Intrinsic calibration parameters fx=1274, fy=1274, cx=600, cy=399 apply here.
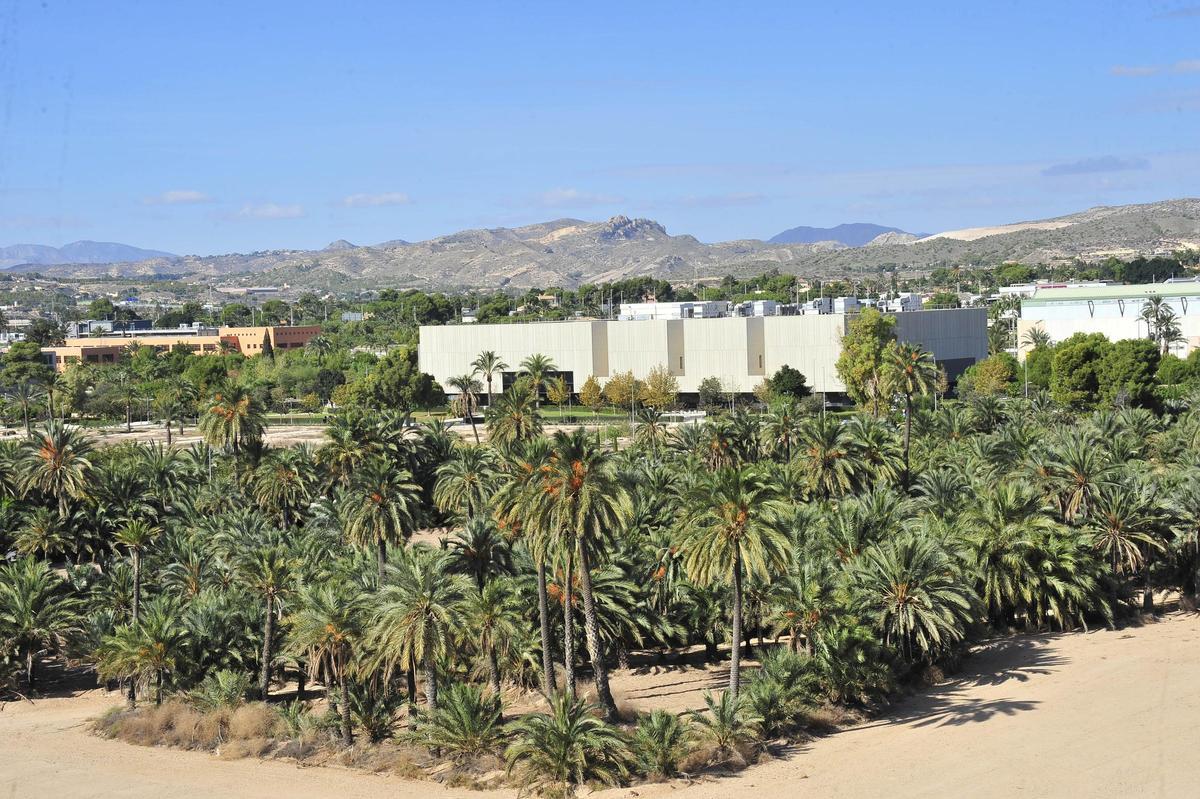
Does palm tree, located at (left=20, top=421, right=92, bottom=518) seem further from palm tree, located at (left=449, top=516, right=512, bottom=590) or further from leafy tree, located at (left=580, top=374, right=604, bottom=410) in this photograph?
leafy tree, located at (left=580, top=374, right=604, bottom=410)

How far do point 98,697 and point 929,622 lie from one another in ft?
90.5

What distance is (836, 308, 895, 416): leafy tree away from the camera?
9788 centimetres

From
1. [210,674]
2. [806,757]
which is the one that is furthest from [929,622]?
[210,674]

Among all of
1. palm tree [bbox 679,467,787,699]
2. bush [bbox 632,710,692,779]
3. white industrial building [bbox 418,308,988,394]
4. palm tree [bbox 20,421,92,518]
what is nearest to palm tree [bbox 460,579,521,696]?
bush [bbox 632,710,692,779]

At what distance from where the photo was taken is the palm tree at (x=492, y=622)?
120 feet

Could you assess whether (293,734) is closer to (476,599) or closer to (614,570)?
(476,599)

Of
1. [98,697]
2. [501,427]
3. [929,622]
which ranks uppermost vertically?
[501,427]

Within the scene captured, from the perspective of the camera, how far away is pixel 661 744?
33.1 metres

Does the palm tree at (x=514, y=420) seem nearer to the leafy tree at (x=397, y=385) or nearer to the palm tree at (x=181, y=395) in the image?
the leafy tree at (x=397, y=385)

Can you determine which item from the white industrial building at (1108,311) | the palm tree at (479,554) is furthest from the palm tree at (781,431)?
the white industrial building at (1108,311)

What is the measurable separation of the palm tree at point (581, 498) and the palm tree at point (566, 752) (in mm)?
4629

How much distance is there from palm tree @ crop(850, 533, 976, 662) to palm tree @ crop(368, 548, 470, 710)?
41.3ft

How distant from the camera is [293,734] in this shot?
37062mm

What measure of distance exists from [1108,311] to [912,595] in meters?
106
